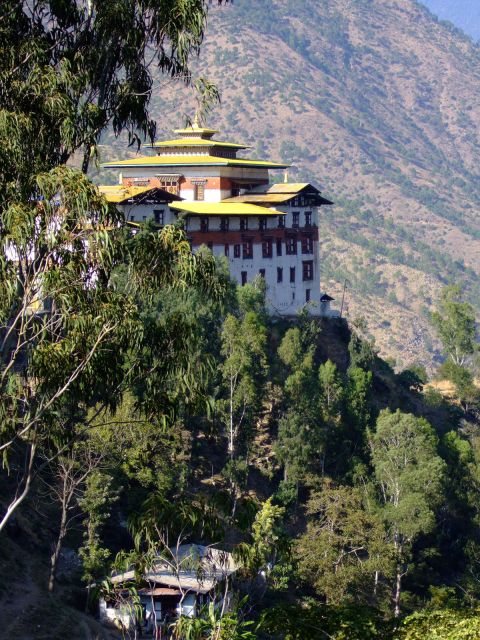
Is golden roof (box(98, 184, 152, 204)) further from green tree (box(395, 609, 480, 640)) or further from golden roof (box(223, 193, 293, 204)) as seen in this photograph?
green tree (box(395, 609, 480, 640))

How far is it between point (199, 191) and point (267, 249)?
5.34 metres

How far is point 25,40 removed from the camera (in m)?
24.6

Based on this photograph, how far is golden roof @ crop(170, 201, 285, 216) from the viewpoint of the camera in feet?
222

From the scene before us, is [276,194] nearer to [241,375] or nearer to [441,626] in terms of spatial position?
[241,375]

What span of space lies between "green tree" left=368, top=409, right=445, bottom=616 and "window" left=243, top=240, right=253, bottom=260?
470 inches

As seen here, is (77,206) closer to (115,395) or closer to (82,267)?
(82,267)

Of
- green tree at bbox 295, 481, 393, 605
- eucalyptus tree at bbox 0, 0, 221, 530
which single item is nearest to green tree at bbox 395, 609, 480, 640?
eucalyptus tree at bbox 0, 0, 221, 530

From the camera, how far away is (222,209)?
2724 inches

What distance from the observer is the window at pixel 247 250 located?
70250mm

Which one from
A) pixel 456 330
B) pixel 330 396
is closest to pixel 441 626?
pixel 330 396

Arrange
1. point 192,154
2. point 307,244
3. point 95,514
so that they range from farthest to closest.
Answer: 1. point 192,154
2. point 307,244
3. point 95,514

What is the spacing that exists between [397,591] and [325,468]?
1011 cm

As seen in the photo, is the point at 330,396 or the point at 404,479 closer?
the point at 404,479

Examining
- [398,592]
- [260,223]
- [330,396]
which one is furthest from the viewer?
[260,223]
